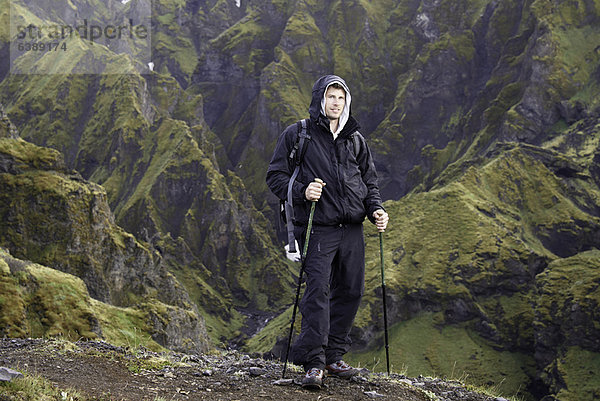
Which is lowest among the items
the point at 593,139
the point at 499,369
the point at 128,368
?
the point at 499,369

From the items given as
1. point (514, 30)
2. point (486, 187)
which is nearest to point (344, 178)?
point (486, 187)

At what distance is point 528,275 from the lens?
93.6 meters

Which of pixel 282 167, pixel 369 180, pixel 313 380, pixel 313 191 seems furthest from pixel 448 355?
pixel 313 191

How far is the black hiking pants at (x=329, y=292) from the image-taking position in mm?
8828

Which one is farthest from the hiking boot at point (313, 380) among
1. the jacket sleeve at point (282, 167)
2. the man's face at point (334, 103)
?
the man's face at point (334, 103)

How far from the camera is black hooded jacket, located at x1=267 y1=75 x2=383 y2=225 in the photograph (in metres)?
9.12

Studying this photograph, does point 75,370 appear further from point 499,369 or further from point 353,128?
point 499,369

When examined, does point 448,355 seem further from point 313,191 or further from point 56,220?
point 313,191

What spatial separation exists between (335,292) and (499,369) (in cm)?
8042

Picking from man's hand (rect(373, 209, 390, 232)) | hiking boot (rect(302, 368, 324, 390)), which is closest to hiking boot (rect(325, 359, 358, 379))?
hiking boot (rect(302, 368, 324, 390))

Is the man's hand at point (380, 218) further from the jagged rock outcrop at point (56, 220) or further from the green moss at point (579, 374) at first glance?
the green moss at point (579, 374)

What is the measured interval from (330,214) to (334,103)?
1.88 m

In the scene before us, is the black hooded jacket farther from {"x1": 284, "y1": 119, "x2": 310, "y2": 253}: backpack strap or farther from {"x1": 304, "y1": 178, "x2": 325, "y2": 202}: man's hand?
{"x1": 304, "y1": 178, "x2": 325, "y2": 202}: man's hand

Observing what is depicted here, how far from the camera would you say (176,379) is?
9.10 meters
